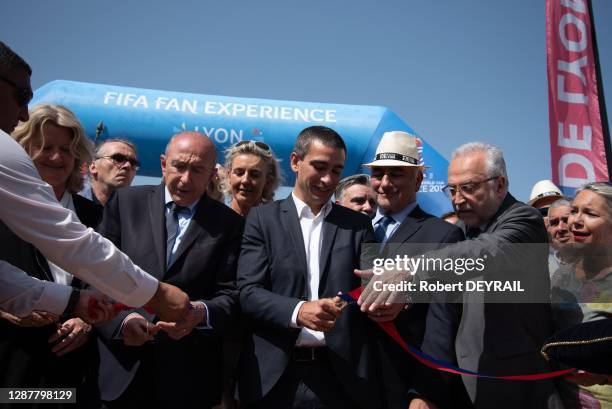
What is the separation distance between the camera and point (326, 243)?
9.37 ft

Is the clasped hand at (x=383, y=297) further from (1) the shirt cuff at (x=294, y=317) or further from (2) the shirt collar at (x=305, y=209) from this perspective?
(2) the shirt collar at (x=305, y=209)

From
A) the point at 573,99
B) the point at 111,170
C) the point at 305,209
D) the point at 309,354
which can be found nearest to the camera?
the point at 309,354

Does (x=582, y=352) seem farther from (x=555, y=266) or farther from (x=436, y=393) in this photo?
(x=555, y=266)

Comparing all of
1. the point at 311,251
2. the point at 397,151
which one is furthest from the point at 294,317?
the point at 397,151

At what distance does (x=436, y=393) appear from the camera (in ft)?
8.58

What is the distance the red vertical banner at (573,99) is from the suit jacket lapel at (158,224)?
569 centimetres

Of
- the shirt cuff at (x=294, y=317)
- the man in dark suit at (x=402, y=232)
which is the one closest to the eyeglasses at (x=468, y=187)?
the man in dark suit at (x=402, y=232)

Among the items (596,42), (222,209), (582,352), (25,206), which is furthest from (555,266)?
(596,42)

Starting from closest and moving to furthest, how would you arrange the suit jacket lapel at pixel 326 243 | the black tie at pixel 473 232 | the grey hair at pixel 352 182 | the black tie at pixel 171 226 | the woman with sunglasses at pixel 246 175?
the suit jacket lapel at pixel 326 243 < the black tie at pixel 171 226 < the black tie at pixel 473 232 < the woman with sunglasses at pixel 246 175 < the grey hair at pixel 352 182

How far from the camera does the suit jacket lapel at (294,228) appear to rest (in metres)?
2.79

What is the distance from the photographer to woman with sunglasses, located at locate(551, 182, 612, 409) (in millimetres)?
2625

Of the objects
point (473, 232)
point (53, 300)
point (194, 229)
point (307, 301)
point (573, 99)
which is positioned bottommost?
point (53, 300)

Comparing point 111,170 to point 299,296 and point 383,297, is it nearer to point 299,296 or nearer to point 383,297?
point 299,296

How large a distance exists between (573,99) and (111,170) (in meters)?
6.14
